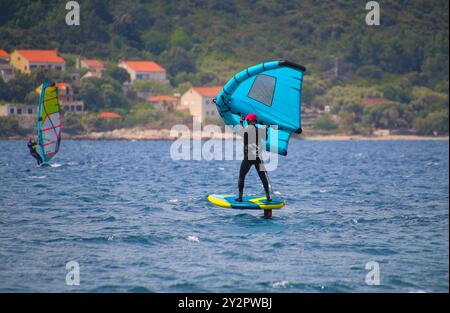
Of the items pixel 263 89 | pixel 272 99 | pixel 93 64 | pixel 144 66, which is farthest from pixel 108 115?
pixel 272 99

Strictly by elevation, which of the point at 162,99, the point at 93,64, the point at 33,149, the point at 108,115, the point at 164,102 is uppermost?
the point at 93,64

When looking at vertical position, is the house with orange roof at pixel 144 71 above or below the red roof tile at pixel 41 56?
below

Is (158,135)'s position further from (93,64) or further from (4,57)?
(4,57)

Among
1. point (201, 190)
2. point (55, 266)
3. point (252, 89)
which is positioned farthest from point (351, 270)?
point (201, 190)

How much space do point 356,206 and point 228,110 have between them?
5.52m

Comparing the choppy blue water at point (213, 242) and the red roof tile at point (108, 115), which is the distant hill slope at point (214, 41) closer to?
the red roof tile at point (108, 115)

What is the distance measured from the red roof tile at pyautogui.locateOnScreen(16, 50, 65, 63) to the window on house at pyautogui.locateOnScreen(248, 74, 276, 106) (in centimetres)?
11991

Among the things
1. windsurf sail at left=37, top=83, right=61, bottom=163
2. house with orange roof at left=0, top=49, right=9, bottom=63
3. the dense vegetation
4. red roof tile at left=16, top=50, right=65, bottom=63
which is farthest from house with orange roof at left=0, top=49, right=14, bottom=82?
windsurf sail at left=37, top=83, right=61, bottom=163

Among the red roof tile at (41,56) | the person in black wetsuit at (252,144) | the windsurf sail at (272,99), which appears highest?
the red roof tile at (41,56)

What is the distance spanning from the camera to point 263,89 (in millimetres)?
23656

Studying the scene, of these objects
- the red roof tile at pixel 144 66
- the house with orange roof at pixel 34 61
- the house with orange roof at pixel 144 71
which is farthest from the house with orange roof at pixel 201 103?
the house with orange roof at pixel 34 61

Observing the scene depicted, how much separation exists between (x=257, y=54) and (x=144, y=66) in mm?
33888

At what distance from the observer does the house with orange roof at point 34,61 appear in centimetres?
13725
